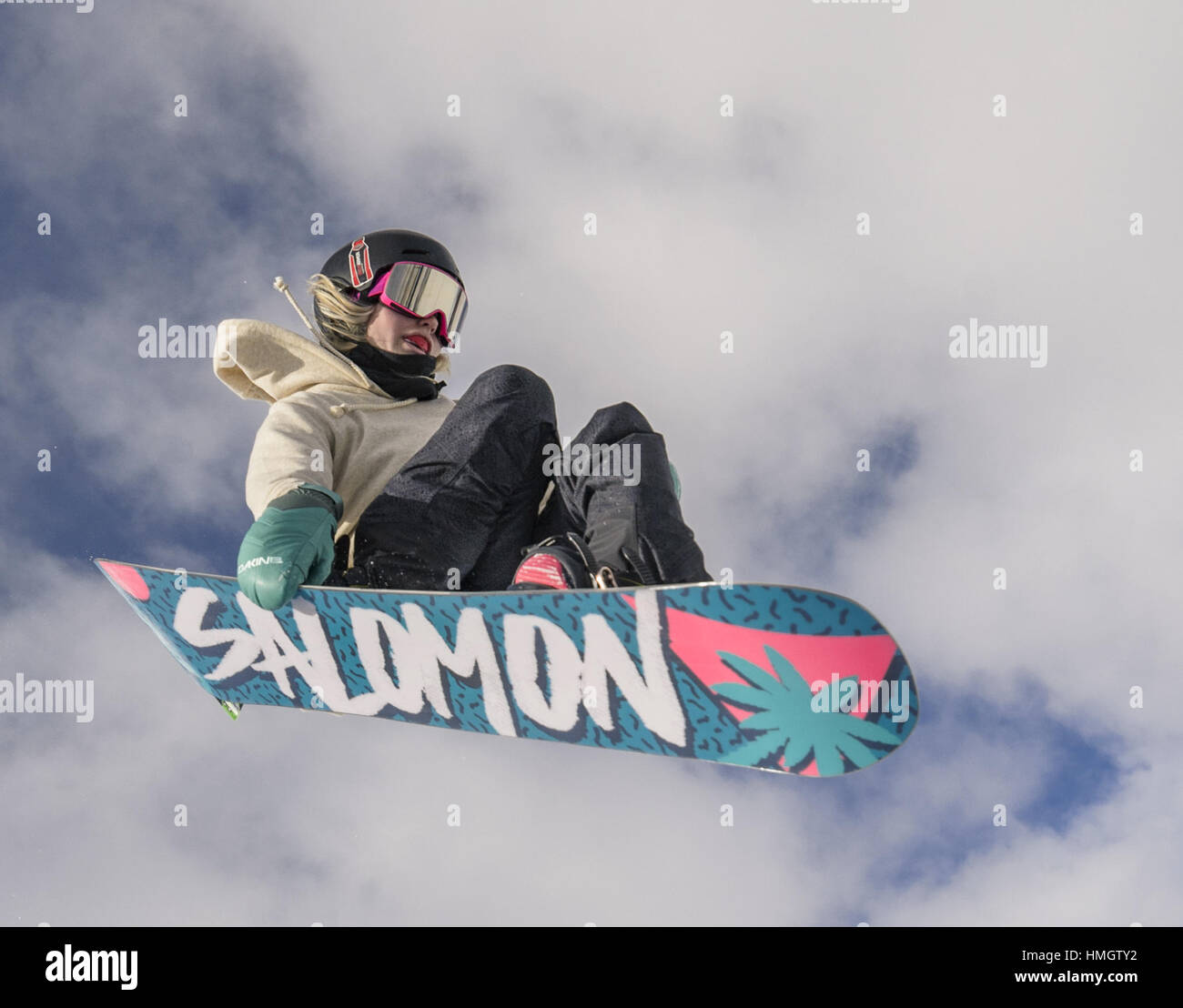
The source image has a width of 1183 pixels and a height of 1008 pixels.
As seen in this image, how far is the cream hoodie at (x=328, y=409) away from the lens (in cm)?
471

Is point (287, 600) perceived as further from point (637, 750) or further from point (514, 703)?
point (637, 750)

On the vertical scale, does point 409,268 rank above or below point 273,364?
above

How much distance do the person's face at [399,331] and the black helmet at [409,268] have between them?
59 millimetres

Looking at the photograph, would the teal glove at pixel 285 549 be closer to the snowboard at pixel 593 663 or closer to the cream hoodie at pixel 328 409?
the snowboard at pixel 593 663

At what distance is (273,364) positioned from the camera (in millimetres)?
5066

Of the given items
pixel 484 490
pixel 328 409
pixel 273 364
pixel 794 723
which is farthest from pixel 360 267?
pixel 794 723

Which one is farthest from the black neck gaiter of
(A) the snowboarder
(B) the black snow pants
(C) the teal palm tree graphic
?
(C) the teal palm tree graphic

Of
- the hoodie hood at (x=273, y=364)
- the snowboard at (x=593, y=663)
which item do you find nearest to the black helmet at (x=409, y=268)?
the hoodie hood at (x=273, y=364)

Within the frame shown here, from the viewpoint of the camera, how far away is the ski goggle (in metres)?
5.14

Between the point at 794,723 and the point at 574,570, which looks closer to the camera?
the point at 794,723

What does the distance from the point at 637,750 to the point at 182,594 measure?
2073 mm

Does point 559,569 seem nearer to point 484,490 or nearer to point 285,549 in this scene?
point 484,490

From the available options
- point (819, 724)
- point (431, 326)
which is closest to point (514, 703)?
point (819, 724)

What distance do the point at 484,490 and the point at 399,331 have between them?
1039 mm
